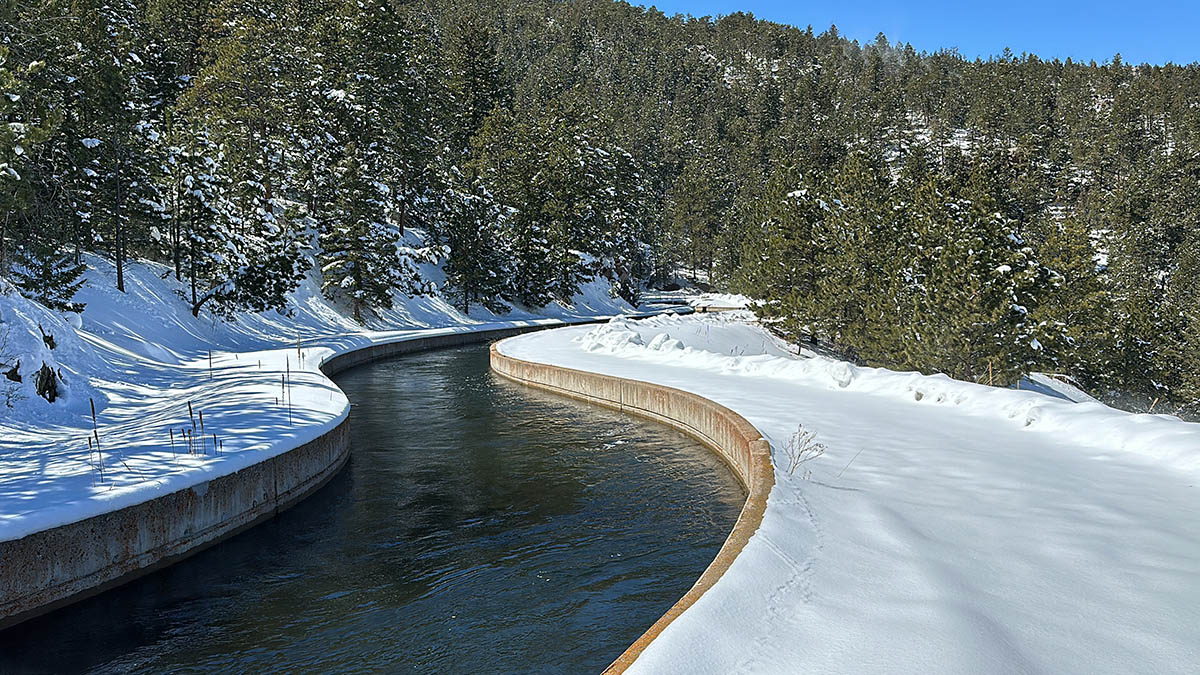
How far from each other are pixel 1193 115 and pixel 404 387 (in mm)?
131506

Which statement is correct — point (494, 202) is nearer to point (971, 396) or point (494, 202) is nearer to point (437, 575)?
point (971, 396)

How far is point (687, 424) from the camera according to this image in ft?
57.3

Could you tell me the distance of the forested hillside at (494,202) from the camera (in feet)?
86.8

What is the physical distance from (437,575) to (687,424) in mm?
8724

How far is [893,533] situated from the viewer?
24.8 ft

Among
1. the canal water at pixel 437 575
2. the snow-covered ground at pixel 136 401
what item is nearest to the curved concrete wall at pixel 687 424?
the canal water at pixel 437 575

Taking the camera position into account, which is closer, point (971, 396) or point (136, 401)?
point (971, 396)

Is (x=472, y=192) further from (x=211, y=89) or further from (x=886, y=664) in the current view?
(x=886, y=664)

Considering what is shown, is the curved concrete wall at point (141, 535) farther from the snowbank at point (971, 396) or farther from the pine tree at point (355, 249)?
the pine tree at point (355, 249)

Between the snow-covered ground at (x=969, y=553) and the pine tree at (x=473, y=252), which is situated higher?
the pine tree at (x=473, y=252)

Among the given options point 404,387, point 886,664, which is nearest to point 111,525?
point 886,664

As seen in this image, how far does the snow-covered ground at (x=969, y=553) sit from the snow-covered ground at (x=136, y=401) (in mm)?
7729

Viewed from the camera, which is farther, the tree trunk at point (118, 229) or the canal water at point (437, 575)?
the tree trunk at point (118, 229)

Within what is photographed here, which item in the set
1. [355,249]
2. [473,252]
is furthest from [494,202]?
[355,249]
